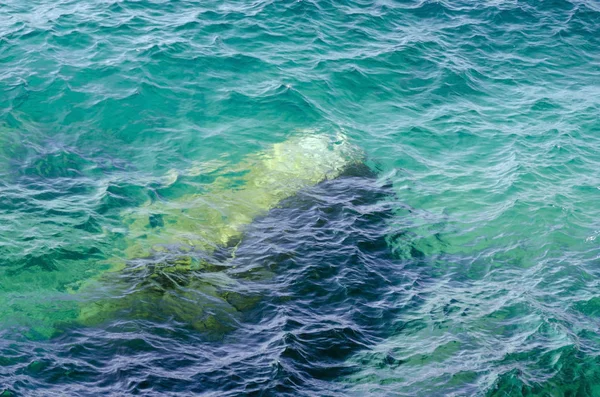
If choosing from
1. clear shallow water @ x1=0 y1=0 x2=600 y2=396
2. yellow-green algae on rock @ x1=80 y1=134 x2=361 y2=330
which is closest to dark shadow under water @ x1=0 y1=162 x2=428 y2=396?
clear shallow water @ x1=0 y1=0 x2=600 y2=396

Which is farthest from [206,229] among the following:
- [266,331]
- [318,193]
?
[266,331]

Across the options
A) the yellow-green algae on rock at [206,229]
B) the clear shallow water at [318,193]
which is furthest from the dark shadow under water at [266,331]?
the yellow-green algae on rock at [206,229]

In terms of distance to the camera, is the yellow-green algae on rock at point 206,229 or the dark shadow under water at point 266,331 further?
the yellow-green algae on rock at point 206,229

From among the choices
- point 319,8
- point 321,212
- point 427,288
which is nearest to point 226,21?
point 319,8

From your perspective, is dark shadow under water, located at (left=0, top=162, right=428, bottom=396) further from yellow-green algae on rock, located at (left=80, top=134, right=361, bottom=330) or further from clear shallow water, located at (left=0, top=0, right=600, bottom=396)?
yellow-green algae on rock, located at (left=80, top=134, right=361, bottom=330)

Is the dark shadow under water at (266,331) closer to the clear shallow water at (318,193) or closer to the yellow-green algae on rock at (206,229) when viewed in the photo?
the clear shallow water at (318,193)
